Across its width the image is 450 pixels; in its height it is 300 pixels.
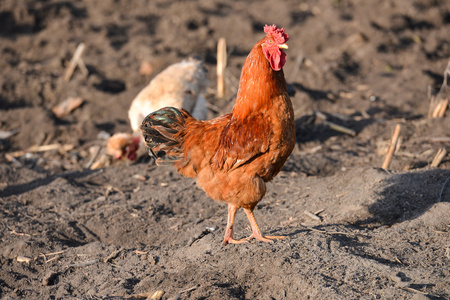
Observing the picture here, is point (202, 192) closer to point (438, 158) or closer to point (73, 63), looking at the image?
point (438, 158)

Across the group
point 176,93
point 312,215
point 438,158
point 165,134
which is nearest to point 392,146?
point 438,158

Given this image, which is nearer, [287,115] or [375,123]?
[287,115]

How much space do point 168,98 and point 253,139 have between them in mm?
3071

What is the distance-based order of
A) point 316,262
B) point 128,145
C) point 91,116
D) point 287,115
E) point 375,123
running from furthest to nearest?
point 91,116, point 375,123, point 128,145, point 287,115, point 316,262

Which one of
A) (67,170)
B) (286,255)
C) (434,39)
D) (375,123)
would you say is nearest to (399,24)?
(434,39)

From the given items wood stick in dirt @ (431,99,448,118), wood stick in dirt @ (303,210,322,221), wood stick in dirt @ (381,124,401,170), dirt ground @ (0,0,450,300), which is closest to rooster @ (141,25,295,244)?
dirt ground @ (0,0,450,300)

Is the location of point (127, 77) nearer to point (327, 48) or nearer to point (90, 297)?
point (327, 48)

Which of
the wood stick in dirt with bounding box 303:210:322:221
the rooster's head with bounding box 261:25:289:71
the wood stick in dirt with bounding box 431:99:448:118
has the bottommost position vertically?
the wood stick in dirt with bounding box 303:210:322:221

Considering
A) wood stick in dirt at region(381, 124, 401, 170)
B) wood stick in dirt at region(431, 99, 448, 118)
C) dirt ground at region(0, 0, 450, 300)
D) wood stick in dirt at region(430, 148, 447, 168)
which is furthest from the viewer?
wood stick in dirt at region(431, 99, 448, 118)

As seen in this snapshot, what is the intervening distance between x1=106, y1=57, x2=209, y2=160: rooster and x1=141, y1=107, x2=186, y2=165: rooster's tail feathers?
1923 millimetres

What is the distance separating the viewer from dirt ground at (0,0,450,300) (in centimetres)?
355

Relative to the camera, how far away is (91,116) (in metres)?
7.74

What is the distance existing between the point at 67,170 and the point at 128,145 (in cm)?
95

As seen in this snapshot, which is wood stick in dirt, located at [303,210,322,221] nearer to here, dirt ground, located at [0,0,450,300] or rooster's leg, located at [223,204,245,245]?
dirt ground, located at [0,0,450,300]
